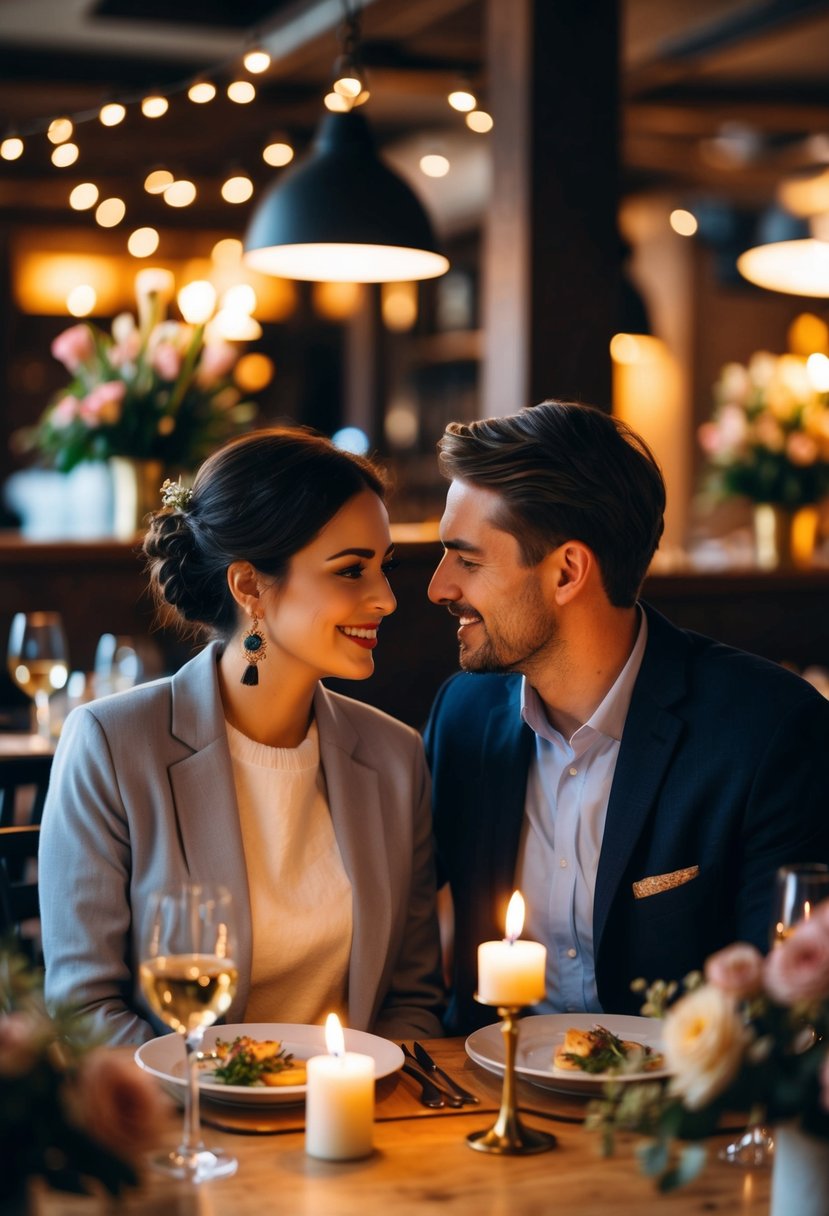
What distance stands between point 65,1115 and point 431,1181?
49cm

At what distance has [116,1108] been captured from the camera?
1.07 metres

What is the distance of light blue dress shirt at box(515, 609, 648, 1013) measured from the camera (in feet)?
7.31

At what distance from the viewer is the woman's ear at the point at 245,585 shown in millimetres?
2266

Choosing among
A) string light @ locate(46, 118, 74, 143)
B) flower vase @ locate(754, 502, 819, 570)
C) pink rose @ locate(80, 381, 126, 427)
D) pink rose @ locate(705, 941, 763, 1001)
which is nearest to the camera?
pink rose @ locate(705, 941, 763, 1001)

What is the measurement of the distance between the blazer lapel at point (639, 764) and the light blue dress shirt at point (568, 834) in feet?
0.20

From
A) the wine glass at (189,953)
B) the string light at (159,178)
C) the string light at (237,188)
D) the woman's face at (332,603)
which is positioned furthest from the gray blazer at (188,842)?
the string light at (237,188)

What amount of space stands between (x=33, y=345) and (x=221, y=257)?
126 cm

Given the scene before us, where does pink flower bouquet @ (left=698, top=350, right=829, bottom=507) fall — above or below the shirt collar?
above

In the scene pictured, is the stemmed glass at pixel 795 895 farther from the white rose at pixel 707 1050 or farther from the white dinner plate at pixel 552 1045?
the white dinner plate at pixel 552 1045

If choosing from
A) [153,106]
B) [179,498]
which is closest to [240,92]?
[153,106]

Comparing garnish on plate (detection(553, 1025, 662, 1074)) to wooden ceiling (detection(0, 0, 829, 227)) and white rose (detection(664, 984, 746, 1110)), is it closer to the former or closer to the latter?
white rose (detection(664, 984, 746, 1110))

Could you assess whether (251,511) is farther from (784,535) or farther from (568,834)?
(784,535)

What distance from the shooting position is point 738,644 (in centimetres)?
444

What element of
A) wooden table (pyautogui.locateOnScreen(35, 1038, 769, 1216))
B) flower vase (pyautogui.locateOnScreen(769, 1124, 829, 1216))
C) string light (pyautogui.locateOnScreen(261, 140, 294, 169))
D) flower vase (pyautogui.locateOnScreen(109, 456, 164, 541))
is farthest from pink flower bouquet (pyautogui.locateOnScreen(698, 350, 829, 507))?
flower vase (pyautogui.locateOnScreen(769, 1124, 829, 1216))
